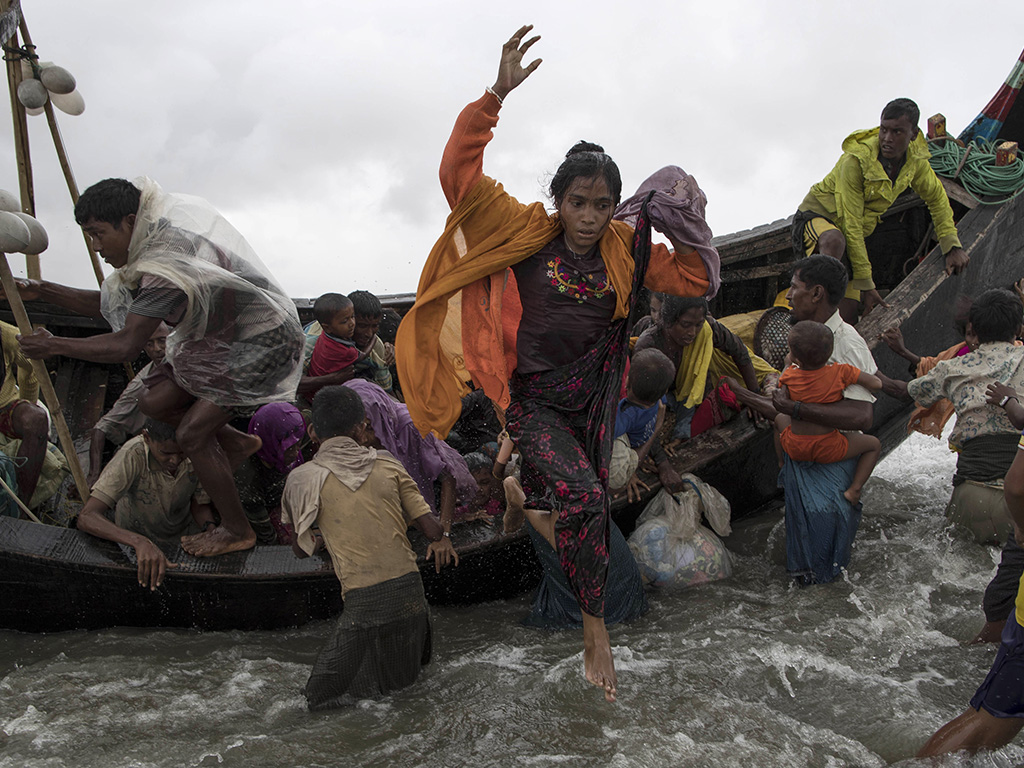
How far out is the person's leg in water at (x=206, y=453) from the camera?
11.7ft

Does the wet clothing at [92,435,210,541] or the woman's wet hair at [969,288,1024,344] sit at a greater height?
the woman's wet hair at [969,288,1024,344]

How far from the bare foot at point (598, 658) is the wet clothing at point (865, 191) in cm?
362

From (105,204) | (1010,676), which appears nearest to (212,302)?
(105,204)

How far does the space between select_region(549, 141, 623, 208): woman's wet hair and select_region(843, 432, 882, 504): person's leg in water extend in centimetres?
190

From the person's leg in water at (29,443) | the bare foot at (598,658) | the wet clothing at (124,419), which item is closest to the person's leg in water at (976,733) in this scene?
the bare foot at (598,658)

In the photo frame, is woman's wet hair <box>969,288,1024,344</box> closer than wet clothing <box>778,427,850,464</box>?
Yes

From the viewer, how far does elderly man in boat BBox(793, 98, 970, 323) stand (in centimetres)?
536

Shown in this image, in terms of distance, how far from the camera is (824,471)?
4.12 m

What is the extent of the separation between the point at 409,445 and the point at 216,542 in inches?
38.2

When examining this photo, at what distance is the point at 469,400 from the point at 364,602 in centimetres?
188

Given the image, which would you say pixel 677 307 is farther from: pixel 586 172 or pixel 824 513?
pixel 586 172

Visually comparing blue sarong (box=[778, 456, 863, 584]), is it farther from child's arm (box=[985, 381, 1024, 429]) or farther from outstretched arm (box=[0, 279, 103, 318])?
outstretched arm (box=[0, 279, 103, 318])

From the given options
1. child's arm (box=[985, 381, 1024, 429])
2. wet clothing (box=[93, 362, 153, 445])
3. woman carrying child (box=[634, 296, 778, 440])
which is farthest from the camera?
woman carrying child (box=[634, 296, 778, 440])

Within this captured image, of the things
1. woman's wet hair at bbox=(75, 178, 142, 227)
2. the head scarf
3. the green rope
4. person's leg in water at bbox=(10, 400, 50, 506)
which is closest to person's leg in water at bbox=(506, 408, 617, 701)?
the head scarf
